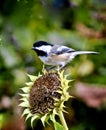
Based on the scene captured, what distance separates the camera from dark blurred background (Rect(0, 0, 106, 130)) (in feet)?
7.77

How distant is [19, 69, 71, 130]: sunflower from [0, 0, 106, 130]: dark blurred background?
99cm

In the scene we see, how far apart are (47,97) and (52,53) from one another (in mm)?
85

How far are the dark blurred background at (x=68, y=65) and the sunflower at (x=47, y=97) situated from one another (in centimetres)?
99

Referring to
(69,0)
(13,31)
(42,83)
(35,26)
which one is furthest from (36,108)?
(69,0)

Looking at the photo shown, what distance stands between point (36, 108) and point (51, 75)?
6 cm

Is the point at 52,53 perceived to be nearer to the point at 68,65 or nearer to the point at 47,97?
the point at 47,97

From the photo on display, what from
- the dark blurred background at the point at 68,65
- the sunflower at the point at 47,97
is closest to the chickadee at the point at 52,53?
the sunflower at the point at 47,97

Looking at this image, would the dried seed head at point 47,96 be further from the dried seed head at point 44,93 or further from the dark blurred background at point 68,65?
the dark blurred background at point 68,65

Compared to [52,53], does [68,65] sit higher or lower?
lower

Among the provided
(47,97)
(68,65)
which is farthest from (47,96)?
(68,65)

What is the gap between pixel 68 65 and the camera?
94.0 inches

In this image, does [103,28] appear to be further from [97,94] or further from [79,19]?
[97,94]

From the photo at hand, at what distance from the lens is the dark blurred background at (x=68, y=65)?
2369 mm

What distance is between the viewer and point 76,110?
248 centimetres
